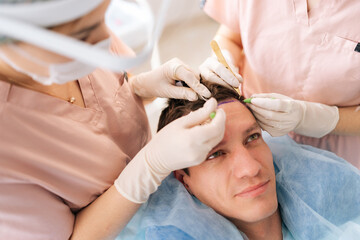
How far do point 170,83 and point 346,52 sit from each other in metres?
0.63

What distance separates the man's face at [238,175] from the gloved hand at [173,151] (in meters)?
0.13

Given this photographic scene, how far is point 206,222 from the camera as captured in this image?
1.10 m

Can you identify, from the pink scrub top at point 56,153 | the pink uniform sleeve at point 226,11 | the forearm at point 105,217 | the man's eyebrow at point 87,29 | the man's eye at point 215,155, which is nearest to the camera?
the man's eyebrow at point 87,29

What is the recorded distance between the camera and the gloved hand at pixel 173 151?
96 centimetres

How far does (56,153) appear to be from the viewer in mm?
966

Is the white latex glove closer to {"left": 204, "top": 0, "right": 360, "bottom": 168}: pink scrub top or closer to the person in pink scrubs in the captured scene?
the person in pink scrubs

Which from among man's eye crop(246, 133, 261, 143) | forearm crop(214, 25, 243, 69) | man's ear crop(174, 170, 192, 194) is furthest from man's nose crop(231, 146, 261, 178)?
forearm crop(214, 25, 243, 69)

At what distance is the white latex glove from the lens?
1.18m

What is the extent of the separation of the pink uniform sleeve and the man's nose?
1.91ft

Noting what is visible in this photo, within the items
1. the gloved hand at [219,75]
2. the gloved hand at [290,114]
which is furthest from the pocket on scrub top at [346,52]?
the gloved hand at [219,75]

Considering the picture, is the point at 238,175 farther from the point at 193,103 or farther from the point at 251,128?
the point at 193,103

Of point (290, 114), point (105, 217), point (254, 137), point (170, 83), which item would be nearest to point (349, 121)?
point (290, 114)

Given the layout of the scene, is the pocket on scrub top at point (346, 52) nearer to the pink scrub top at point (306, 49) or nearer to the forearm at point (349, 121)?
the pink scrub top at point (306, 49)

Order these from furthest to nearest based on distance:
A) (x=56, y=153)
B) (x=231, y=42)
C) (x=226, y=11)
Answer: (x=231, y=42) → (x=226, y=11) → (x=56, y=153)
